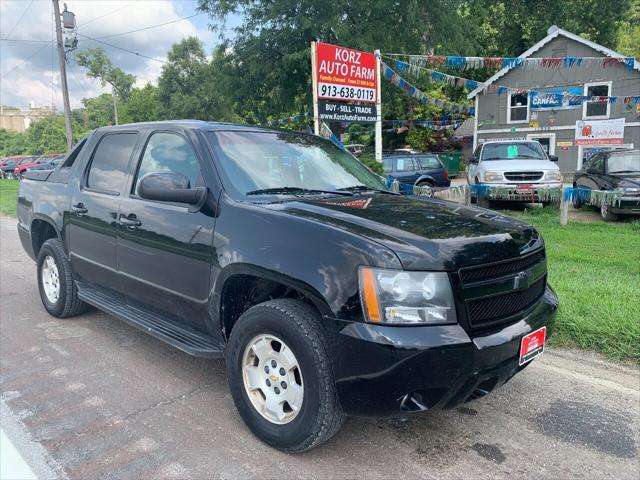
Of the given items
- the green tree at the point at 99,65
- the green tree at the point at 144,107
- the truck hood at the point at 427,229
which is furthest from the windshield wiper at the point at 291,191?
the green tree at the point at 99,65

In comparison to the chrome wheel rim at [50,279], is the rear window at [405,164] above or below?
above

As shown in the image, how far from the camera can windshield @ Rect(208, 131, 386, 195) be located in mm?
3395

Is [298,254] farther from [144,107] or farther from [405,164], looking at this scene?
[144,107]

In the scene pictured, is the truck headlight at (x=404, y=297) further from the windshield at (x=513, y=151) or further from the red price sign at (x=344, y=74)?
the windshield at (x=513, y=151)

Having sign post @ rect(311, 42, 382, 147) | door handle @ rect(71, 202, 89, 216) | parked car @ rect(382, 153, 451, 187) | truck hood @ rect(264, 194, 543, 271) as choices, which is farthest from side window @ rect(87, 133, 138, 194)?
parked car @ rect(382, 153, 451, 187)

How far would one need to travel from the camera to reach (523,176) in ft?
39.8

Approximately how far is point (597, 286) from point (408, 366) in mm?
3841

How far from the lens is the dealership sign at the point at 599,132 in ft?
79.9

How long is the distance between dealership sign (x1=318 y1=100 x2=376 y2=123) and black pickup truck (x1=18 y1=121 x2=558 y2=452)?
16.3ft

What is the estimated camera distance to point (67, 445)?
2891mm

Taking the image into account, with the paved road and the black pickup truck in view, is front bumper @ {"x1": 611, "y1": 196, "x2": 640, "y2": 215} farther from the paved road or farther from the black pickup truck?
the black pickup truck

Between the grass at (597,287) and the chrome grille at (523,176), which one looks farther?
the chrome grille at (523,176)

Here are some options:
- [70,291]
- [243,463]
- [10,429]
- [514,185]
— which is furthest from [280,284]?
[514,185]

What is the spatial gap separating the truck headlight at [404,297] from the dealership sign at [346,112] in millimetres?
6841
